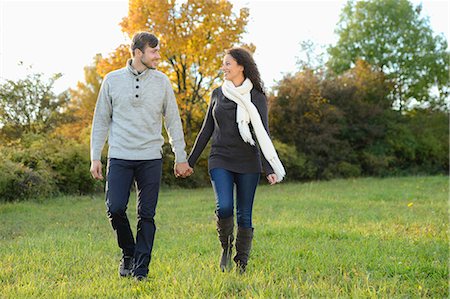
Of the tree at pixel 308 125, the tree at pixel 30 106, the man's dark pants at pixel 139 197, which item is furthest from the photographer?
the tree at pixel 308 125

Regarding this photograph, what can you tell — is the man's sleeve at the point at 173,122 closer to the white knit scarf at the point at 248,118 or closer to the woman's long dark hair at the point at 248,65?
the white knit scarf at the point at 248,118

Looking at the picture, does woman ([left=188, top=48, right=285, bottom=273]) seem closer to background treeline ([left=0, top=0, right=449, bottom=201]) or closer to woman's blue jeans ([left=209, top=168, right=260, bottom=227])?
woman's blue jeans ([left=209, top=168, right=260, bottom=227])

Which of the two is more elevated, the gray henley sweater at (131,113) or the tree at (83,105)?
the tree at (83,105)

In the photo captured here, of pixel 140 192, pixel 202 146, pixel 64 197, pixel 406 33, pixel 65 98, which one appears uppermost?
pixel 406 33

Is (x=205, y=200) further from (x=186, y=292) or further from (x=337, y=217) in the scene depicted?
(x=186, y=292)

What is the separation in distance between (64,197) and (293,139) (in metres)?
11.4

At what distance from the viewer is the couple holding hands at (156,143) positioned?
14.3 feet

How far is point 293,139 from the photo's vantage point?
21.4m

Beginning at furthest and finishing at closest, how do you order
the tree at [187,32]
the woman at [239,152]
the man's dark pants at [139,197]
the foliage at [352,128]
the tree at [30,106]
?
the foliage at [352,128], the tree at [187,32], the tree at [30,106], the woman at [239,152], the man's dark pants at [139,197]

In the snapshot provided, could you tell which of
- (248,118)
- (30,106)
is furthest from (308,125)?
(248,118)

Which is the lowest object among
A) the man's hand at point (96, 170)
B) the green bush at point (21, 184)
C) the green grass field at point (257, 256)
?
the green grass field at point (257, 256)

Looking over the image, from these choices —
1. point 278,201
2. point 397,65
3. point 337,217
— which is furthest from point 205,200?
point 397,65

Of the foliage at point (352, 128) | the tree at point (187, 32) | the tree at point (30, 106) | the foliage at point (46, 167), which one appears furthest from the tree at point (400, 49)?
the foliage at point (46, 167)

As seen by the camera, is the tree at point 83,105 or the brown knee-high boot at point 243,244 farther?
the tree at point 83,105
